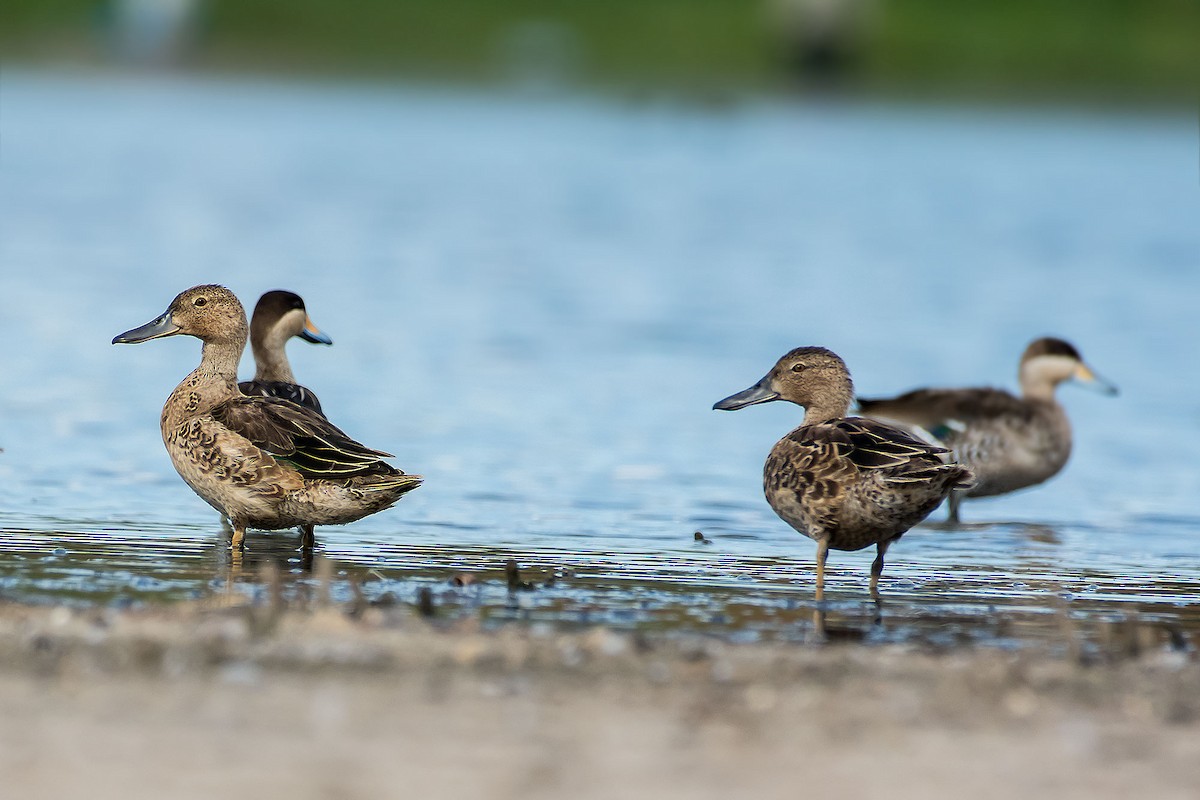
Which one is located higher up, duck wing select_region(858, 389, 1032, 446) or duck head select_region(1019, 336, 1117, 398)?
duck head select_region(1019, 336, 1117, 398)

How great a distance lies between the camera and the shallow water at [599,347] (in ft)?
27.3

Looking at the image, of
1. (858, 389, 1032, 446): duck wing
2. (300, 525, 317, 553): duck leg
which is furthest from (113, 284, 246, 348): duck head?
(858, 389, 1032, 446): duck wing

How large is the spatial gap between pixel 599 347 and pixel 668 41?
52722 mm

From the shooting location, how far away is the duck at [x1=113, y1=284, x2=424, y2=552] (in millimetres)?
8289

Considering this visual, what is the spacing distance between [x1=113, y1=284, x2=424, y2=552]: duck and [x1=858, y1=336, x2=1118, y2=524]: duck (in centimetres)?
393

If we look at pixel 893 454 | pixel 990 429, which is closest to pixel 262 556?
pixel 893 454

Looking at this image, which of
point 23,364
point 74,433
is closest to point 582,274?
point 23,364

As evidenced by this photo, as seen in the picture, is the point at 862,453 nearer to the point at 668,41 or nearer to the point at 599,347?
the point at 599,347

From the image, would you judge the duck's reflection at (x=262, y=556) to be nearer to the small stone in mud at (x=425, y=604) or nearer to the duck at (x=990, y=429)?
the small stone in mud at (x=425, y=604)

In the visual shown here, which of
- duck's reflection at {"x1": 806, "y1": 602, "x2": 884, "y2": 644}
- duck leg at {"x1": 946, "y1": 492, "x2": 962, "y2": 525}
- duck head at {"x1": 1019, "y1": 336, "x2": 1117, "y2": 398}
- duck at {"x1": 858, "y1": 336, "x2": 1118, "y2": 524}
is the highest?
duck head at {"x1": 1019, "y1": 336, "x2": 1117, "y2": 398}

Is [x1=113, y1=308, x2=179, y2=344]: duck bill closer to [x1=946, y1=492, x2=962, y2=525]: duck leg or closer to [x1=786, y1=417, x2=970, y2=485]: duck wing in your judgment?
[x1=786, y1=417, x2=970, y2=485]: duck wing

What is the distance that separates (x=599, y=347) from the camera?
17.3 metres

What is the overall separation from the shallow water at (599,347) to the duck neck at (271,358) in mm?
799

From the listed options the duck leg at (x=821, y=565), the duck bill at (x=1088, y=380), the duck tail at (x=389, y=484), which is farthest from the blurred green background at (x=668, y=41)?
the duck tail at (x=389, y=484)
